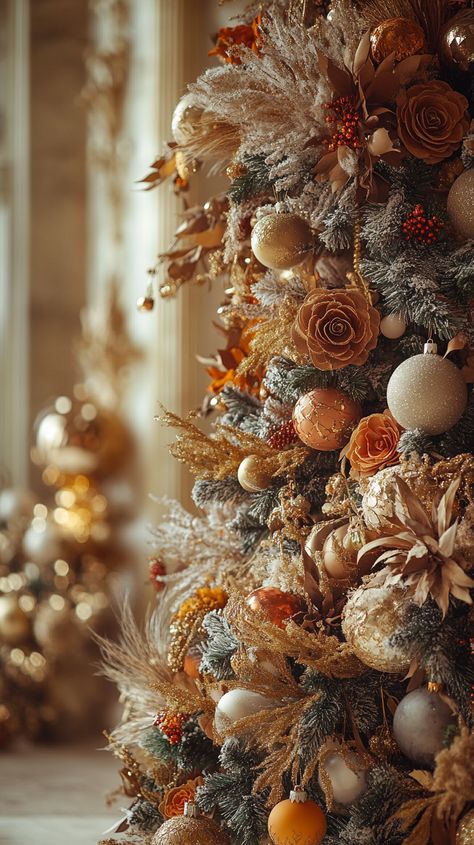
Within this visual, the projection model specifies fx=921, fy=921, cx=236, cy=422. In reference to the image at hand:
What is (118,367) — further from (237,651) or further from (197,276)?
(237,651)

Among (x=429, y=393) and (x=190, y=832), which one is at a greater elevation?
(x=429, y=393)

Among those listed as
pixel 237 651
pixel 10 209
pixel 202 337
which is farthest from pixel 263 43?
pixel 10 209

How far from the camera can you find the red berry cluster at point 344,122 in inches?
49.8

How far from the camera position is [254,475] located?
1.36 meters

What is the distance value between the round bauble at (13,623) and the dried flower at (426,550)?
2.08m

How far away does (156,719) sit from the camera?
140cm

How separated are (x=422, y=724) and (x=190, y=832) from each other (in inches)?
14.7

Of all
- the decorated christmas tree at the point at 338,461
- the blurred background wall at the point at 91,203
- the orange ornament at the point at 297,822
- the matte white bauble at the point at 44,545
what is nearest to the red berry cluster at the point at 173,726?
the decorated christmas tree at the point at 338,461

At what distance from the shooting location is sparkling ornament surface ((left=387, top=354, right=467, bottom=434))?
1.20 m

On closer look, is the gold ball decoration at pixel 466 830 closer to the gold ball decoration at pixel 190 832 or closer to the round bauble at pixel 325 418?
the gold ball decoration at pixel 190 832

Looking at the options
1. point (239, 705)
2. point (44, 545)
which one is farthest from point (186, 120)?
point (44, 545)

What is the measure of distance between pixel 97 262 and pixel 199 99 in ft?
7.29

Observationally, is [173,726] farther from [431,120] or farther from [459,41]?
[459,41]

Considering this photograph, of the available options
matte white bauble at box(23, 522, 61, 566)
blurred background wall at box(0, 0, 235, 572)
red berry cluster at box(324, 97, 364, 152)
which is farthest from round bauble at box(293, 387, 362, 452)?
matte white bauble at box(23, 522, 61, 566)
